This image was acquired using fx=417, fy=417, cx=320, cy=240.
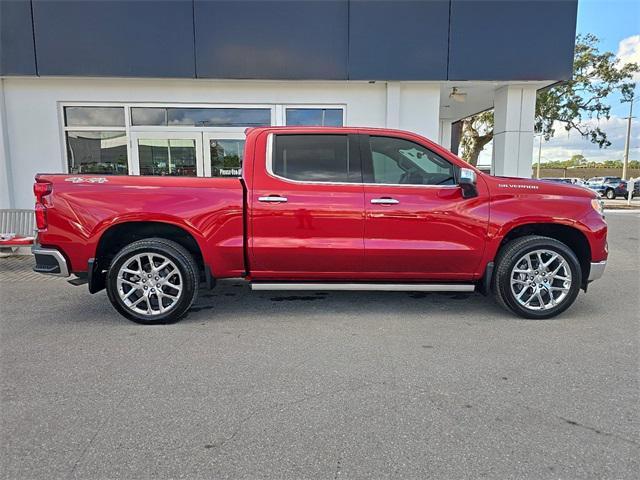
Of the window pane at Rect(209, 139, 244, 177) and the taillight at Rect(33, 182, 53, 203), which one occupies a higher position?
the window pane at Rect(209, 139, 244, 177)

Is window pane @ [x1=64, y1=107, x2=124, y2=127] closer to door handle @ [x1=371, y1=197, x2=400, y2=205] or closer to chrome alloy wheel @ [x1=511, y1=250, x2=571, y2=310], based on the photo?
door handle @ [x1=371, y1=197, x2=400, y2=205]

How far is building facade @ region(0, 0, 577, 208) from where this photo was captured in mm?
8203

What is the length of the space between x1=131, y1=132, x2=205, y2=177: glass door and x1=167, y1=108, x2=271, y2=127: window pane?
0.29 metres

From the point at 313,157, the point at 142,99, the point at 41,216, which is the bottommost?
the point at 41,216

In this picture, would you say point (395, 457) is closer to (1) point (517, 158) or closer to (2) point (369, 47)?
(2) point (369, 47)

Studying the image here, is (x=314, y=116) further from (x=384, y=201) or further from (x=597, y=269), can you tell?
(x=597, y=269)

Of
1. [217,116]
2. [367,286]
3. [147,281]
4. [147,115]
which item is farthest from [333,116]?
[147,281]

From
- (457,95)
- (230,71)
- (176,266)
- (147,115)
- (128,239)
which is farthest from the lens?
(457,95)

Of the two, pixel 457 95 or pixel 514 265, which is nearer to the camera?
pixel 514 265

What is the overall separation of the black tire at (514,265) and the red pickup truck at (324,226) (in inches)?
0.5

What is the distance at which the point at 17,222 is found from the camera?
796cm

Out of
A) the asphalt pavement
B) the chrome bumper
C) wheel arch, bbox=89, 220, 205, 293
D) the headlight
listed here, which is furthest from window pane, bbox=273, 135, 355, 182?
the chrome bumper

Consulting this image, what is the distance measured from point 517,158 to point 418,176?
612cm

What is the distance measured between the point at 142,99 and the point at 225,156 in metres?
2.08
